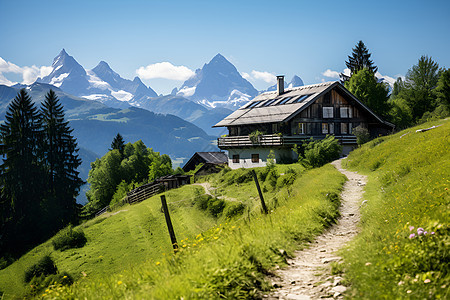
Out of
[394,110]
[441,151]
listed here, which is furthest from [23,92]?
[441,151]

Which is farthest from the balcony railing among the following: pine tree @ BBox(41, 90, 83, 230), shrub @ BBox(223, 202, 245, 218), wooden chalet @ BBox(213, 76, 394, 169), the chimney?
pine tree @ BBox(41, 90, 83, 230)

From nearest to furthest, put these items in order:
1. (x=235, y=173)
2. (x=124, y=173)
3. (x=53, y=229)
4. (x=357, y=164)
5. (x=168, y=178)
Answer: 1. (x=357, y=164)
2. (x=235, y=173)
3. (x=168, y=178)
4. (x=53, y=229)
5. (x=124, y=173)

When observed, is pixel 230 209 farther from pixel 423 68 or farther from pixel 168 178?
pixel 423 68

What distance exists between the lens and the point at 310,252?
10.2m

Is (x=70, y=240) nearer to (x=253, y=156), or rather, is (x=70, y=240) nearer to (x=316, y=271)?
(x=253, y=156)

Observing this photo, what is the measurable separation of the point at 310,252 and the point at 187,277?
4159 mm

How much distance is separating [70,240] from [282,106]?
99.2 ft

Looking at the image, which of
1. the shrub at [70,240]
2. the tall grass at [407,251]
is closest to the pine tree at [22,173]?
the shrub at [70,240]

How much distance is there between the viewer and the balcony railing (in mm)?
44625

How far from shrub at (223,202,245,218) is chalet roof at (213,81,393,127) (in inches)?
727

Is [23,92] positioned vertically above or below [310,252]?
above

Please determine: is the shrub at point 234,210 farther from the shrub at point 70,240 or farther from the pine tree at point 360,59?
the pine tree at point 360,59

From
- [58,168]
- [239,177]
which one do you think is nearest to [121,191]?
[58,168]

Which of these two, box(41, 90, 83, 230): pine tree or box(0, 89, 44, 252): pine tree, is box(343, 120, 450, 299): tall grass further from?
box(41, 90, 83, 230): pine tree
